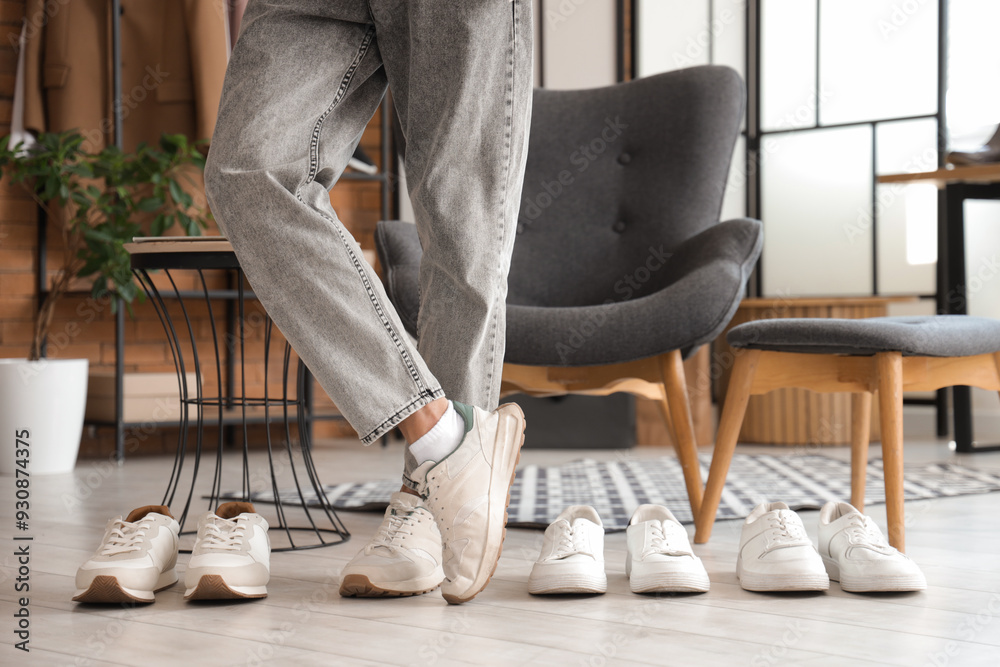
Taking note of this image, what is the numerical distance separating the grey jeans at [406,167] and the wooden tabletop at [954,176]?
234cm

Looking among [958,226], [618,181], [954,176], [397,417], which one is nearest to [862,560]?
[397,417]

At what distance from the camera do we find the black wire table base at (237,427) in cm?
149

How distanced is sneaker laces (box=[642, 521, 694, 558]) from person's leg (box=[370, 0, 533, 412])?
0.27 meters

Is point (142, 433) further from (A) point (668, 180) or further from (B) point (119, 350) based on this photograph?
(A) point (668, 180)

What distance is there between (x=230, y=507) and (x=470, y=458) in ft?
1.27

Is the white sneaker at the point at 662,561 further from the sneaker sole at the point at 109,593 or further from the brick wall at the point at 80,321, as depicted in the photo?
the brick wall at the point at 80,321

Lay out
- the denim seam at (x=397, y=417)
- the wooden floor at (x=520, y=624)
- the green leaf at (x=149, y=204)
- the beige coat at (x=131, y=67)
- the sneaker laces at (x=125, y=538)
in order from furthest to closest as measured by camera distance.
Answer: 1. the beige coat at (x=131, y=67)
2. the green leaf at (x=149, y=204)
3. the sneaker laces at (x=125, y=538)
4. the denim seam at (x=397, y=417)
5. the wooden floor at (x=520, y=624)

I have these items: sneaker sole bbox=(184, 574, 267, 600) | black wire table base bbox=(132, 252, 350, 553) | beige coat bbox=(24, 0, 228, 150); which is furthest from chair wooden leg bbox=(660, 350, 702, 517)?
beige coat bbox=(24, 0, 228, 150)

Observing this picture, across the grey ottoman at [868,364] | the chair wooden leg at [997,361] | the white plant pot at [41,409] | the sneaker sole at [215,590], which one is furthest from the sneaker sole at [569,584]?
the white plant pot at [41,409]

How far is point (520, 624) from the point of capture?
1.09 meters

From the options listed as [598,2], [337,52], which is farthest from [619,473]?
[598,2]

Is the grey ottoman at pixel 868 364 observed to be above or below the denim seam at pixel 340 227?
below

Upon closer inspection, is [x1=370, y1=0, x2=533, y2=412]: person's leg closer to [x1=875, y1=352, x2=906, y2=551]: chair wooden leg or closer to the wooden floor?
the wooden floor

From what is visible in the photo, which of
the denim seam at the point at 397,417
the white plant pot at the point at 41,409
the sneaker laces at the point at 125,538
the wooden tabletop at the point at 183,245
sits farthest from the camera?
the white plant pot at the point at 41,409
